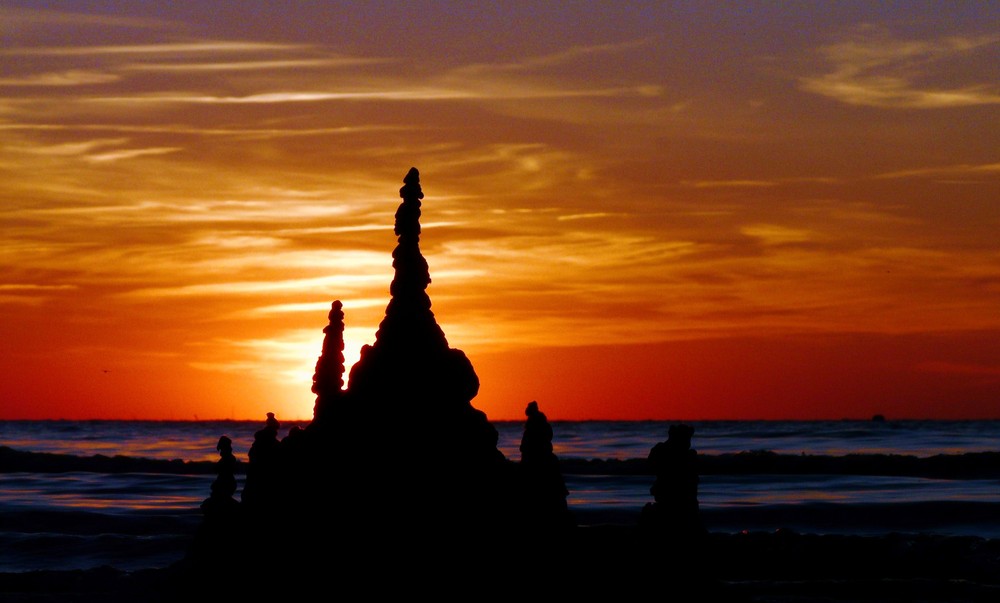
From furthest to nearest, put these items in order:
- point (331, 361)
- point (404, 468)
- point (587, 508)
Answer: point (587, 508), point (331, 361), point (404, 468)

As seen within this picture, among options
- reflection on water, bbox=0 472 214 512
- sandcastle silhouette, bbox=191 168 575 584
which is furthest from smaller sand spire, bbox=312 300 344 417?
reflection on water, bbox=0 472 214 512

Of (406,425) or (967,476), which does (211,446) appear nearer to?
(967,476)

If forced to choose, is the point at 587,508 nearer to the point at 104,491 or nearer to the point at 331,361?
the point at 104,491

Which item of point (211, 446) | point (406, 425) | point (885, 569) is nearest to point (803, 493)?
point (885, 569)

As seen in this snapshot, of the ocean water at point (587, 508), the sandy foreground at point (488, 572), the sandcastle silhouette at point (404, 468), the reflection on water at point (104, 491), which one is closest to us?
the sandy foreground at point (488, 572)

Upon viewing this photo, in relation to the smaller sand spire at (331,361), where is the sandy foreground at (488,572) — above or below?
below

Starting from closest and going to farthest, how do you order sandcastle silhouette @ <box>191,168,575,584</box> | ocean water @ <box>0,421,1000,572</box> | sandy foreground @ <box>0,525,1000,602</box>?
sandy foreground @ <box>0,525,1000,602</box> < sandcastle silhouette @ <box>191,168,575,584</box> < ocean water @ <box>0,421,1000,572</box>

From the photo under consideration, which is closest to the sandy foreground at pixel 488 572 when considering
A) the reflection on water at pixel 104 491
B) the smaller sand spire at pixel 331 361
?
the smaller sand spire at pixel 331 361

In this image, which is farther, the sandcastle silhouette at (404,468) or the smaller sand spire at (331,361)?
the smaller sand spire at (331,361)

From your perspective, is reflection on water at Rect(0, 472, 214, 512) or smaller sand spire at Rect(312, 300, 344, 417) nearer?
smaller sand spire at Rect(312, 300, 344, 417)

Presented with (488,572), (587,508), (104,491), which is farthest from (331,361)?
(104,491)

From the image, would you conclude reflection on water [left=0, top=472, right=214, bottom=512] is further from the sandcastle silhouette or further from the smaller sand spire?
the sandcastle silhouette

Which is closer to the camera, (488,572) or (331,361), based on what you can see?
(488,572)

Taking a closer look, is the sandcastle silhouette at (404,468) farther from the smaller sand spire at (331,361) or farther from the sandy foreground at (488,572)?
the smaller sand spire at (331,361)
